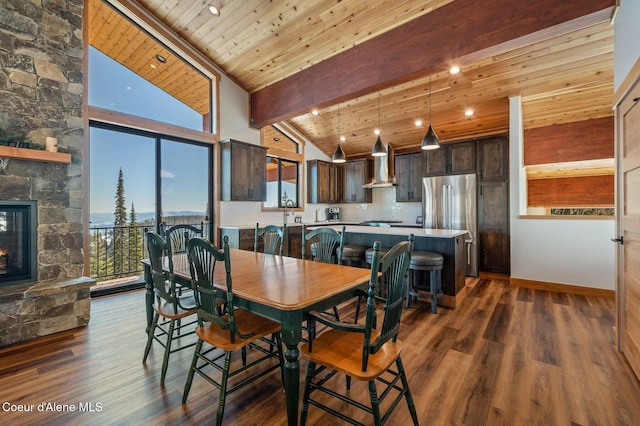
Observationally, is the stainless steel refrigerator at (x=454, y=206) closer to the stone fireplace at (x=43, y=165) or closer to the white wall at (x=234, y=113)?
the white wall at (x=234, y=113)

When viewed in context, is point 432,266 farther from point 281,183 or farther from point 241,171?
point 281,183

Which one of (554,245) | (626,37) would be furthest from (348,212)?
(626,37)

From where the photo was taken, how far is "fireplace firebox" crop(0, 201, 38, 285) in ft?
9.11

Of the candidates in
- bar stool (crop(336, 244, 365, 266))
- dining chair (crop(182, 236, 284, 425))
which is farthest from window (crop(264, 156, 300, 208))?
dining chair (crop(182, 236, 284, 425))

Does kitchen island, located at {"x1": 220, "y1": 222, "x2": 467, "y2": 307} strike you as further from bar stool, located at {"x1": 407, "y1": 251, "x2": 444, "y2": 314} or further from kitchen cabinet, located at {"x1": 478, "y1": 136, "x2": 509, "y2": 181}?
kitchen cabinet, located at {"x1": 478, "y1": 136, "x2": 509, "y2": 181}

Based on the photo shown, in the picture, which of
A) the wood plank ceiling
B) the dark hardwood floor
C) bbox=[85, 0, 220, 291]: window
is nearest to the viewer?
the dark hardwood floor

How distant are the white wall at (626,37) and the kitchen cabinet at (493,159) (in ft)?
8.27

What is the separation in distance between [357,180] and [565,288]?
4.40 metres

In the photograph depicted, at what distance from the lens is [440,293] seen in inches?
137

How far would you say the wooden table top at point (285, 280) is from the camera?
150cm

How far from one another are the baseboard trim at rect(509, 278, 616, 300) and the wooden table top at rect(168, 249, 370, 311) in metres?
3.59

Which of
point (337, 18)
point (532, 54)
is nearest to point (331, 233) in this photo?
point (337, 18)

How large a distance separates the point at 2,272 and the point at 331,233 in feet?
10.4

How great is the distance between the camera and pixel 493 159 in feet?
16.1
